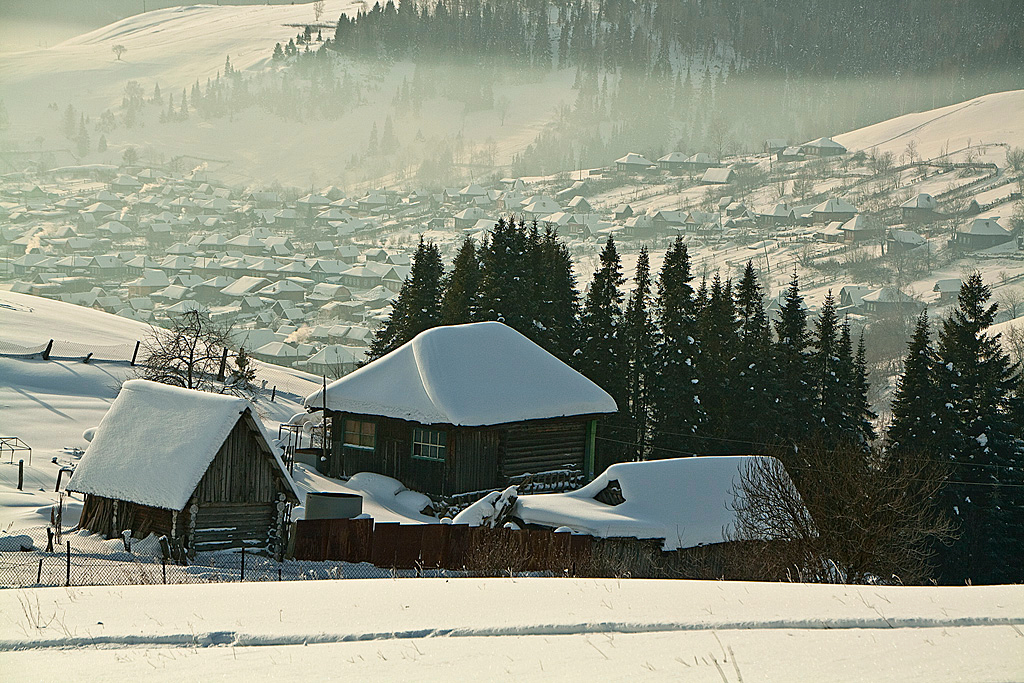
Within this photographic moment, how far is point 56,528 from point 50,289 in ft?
520

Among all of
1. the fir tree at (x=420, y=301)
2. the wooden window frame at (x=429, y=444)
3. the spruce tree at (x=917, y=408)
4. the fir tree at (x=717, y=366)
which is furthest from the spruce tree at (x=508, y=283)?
the spruce tree at (x=917, y=408)

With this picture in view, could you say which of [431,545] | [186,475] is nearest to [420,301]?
[186,475]

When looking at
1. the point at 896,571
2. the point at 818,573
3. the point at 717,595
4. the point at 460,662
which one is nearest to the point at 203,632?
the point at 460,662

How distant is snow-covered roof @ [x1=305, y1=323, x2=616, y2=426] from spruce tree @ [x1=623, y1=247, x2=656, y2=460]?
11.4 m

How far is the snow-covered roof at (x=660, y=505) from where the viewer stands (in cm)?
2316

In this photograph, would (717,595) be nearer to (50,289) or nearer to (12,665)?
(12,665)

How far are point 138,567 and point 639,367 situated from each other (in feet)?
99.1

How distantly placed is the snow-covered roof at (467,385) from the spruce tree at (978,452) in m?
15.0

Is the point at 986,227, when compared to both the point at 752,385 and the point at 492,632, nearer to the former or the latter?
the point at 752,385

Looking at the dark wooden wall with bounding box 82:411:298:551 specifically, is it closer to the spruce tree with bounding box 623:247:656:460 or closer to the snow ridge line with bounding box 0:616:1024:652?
the snow ridge line with bounding box 0:616:1024:652

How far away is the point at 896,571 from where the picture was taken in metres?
20.0

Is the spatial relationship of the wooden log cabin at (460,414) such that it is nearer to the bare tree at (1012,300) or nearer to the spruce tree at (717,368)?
the spruce tree at (717,368)

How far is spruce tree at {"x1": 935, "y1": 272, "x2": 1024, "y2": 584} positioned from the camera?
37281mm

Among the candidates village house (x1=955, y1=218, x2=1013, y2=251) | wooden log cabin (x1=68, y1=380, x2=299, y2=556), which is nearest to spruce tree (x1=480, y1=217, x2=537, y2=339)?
wooden log cabin (x1=68, y1=380, x2=299, y2=556)
